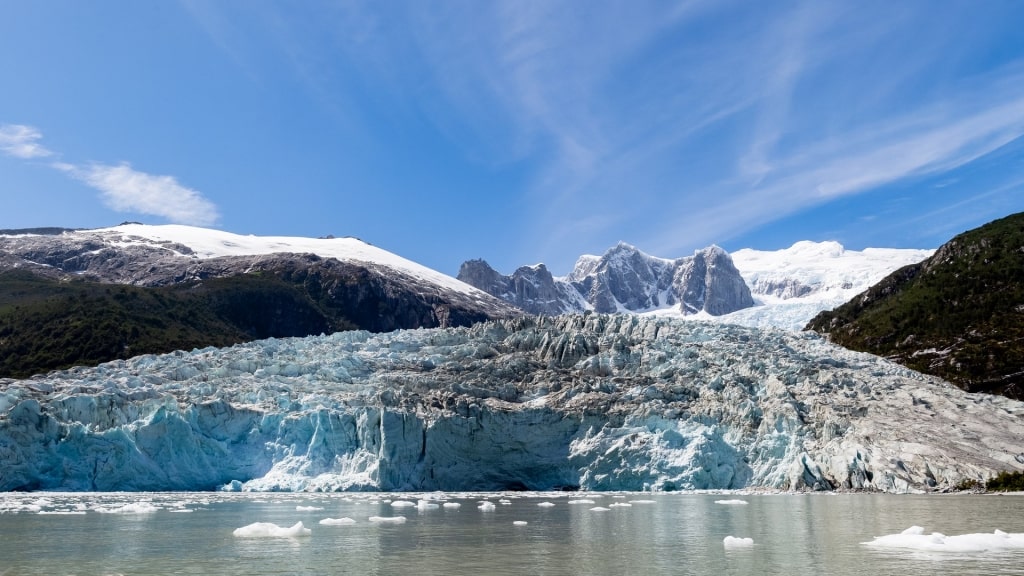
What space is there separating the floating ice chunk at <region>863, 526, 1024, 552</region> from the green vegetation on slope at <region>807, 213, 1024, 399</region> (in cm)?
6068

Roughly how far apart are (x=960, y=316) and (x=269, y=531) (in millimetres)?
89695

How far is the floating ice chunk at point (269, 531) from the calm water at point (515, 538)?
454 mm

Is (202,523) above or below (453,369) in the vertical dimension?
below

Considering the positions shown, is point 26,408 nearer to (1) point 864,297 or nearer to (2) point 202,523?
(2) point 202,523

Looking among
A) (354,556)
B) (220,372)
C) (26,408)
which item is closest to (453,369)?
(220,372)

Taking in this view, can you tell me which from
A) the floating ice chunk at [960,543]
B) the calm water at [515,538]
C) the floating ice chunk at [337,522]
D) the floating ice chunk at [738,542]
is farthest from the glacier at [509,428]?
the floating ice chunk at [738,542]

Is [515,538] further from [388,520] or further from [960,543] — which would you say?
[960,543]

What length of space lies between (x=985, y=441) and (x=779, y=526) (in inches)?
1013

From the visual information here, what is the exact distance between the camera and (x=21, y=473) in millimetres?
46750

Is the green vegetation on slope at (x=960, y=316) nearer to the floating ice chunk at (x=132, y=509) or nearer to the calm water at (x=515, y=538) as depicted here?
the calm water at (x=515, y=538)

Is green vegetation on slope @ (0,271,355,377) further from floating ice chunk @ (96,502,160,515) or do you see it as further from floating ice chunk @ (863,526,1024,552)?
floating ice chunk @ (863,526,1024,552)

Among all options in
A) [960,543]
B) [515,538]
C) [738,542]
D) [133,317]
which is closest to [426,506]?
[515,538]

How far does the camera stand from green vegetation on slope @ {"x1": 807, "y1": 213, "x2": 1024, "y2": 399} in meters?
78.6

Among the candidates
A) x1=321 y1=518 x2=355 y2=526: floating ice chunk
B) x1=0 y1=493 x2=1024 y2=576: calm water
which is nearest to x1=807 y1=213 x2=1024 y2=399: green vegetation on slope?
x1=0 y1=493 x2=1024 y2=576: calm water
